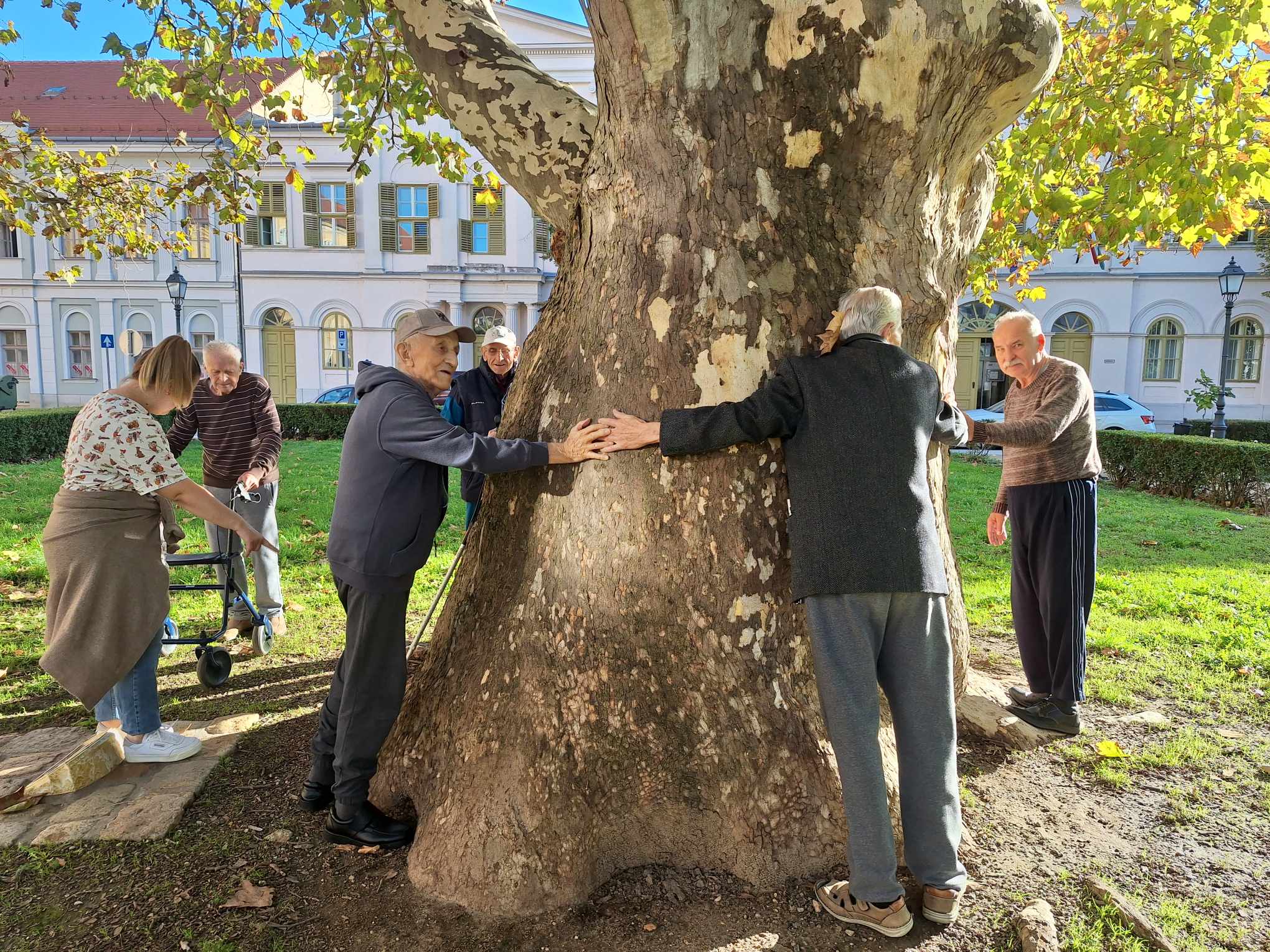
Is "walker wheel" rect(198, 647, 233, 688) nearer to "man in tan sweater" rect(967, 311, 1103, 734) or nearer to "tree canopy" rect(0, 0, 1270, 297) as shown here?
"tree canopy" rect(0, 0, 1270, 297)

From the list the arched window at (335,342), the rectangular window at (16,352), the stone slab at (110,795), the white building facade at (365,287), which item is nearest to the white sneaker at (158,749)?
the stone slab at (110,795)

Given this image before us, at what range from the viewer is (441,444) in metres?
3.13

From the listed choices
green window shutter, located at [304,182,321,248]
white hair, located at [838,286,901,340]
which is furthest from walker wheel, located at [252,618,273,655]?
green window shutter, located at [304,182,321,248]

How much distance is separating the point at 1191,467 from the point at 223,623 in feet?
43.2

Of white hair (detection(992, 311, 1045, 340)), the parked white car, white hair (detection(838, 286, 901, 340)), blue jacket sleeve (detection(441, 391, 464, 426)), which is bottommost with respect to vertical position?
the parked white car

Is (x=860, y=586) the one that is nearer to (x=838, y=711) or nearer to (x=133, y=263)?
(x=838, y=711)

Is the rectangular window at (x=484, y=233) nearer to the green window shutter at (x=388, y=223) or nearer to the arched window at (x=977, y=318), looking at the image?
the green window shutter at (x=388, y=223)

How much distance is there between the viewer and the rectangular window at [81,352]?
3228cm

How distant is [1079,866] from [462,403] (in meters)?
4.22

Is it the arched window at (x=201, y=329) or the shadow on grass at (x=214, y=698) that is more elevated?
the arched window at (x=201, y=329)

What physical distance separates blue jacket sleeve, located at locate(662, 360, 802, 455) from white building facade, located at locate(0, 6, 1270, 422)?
27711 mm

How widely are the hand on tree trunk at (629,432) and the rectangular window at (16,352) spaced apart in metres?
37.0

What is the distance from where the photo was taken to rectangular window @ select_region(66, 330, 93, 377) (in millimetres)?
32281

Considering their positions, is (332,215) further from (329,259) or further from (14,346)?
(14,346)
